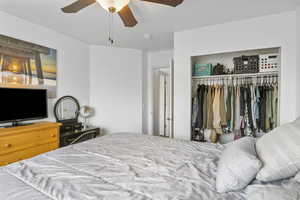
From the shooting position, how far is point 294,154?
2.78 feet

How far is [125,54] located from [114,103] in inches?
46.8

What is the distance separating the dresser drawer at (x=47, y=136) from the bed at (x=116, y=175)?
0.96 meters

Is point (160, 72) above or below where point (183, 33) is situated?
below

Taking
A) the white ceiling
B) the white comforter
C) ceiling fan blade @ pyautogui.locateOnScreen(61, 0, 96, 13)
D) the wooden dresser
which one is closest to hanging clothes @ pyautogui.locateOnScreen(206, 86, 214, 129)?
the white ceiling

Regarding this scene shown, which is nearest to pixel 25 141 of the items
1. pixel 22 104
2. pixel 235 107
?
pixel 22 104

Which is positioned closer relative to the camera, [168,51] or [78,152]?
[78,152]

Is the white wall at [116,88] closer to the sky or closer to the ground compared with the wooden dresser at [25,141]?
closer to the sky

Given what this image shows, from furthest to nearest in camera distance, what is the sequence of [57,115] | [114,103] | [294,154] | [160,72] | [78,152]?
[160,72], [114,103], [57,115], [78,152], [294,154]

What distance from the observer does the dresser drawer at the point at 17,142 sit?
6.21 feet

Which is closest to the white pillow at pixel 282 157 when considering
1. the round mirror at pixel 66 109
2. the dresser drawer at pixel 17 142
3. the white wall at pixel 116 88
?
the dresser drawer at pixel 17 142

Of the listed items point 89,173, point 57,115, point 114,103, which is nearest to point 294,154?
point 89,173

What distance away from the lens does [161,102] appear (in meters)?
4.67

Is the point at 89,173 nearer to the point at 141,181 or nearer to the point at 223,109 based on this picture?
the point at 141,181

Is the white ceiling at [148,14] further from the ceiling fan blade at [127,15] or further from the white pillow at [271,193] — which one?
the white pillow at [271,193]
